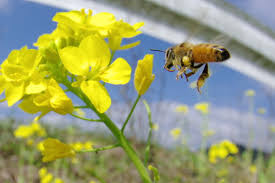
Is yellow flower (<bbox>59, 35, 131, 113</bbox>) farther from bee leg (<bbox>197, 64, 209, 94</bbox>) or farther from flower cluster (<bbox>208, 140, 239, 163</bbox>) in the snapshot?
flower cluster (<bbox>208, 140, 239, 163</bbox>)

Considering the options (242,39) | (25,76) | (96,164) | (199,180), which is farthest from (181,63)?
(242,39)

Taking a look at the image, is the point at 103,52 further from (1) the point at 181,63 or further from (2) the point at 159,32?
(2) the point at 159,32

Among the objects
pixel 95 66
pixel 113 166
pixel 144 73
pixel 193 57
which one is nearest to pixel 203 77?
pixel 193 57

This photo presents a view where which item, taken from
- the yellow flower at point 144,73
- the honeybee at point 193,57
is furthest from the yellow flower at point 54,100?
the honeybee at point 193,57

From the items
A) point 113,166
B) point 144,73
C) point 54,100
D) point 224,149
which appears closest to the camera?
point 54,100

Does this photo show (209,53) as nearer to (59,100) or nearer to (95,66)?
(95,66)

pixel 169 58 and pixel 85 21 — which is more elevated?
pixel 85 21

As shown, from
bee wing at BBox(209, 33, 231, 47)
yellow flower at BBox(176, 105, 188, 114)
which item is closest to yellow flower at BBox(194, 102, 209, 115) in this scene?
yellow flower at BBox(176, 105, 188, 114)
